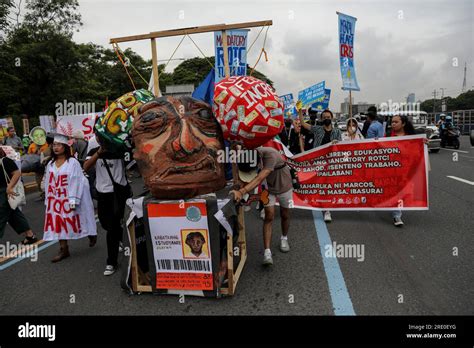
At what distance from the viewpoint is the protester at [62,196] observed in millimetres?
4074

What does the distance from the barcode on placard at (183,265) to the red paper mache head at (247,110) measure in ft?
3.87

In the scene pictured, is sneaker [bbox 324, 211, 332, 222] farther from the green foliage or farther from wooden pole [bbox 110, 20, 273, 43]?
the green foliage

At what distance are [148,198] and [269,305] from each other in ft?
4.80

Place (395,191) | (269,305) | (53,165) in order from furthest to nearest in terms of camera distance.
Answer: (395,191), (53,165), (269,305)

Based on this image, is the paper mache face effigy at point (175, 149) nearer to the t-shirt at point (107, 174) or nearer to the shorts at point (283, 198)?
the t-shirt at point (107, 174)

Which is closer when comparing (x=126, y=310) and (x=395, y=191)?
(x=126, y=310)

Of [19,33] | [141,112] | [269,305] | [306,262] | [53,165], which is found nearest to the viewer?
[269,305]

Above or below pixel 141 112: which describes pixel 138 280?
below

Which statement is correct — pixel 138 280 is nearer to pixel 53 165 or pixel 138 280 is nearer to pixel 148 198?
pixel 148 198

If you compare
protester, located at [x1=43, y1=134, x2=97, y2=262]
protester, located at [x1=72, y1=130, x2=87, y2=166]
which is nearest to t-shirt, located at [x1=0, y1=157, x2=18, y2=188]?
protester, located at [x1=43, y1=134, x2=97, y2=262]

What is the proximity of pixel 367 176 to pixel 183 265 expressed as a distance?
336cm

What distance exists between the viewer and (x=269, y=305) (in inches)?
110

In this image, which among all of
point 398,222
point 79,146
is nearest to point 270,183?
point 398,222
